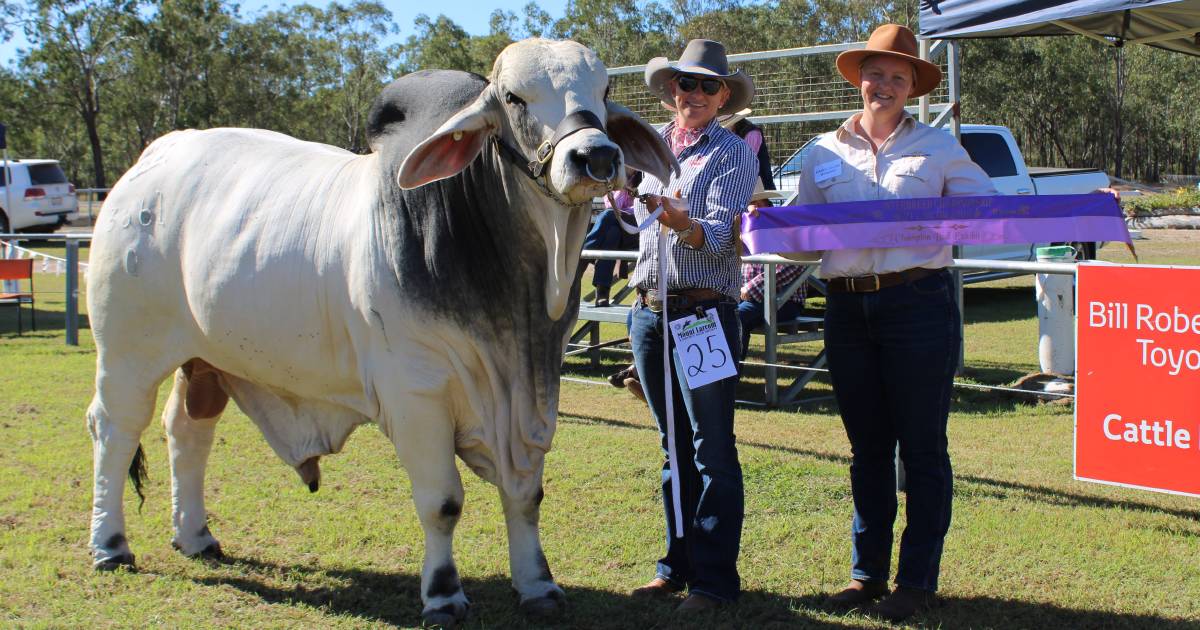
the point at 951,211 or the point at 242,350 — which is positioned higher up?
the point at 951,211

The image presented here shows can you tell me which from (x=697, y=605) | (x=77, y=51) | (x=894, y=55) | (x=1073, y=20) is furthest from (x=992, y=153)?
(x=77, y=51)

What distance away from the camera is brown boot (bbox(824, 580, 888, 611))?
403cm

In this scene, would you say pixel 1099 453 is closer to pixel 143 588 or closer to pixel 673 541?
pixel 673 541

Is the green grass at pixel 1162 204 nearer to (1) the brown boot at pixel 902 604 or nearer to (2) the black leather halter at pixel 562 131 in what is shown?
(1) the brown boot at pixel 902 604

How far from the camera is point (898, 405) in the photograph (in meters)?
3.83

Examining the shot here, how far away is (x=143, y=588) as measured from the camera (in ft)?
14.5

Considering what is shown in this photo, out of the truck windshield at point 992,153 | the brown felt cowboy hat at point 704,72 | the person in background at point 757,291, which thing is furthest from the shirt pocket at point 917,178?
the truck windshield at point 992,153

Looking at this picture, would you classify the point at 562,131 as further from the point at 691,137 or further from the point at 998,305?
the point at 998,305

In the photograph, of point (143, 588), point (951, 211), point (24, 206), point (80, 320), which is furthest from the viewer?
point (24, 206)

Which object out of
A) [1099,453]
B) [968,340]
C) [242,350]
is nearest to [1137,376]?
[1099,453]

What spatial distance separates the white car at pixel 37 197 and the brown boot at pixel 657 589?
1024 inches

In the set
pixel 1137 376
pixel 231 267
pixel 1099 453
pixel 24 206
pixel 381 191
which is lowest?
pixel 1099 453

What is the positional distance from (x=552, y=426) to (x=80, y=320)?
1123cm

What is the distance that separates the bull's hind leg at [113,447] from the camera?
181 inches
